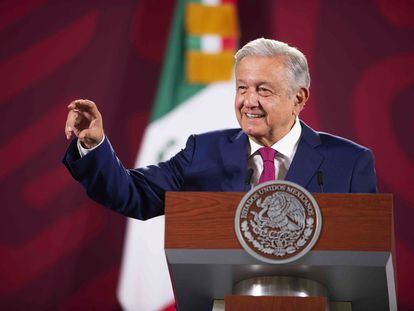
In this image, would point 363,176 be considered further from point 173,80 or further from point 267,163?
point 173,80

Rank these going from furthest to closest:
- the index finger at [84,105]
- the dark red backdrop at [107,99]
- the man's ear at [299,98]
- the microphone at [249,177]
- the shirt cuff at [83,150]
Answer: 1. the dark red backdrop at [107,99]
2. the man's ear at [299,98]
3. the microphone at [249,177]
4. the shirt cuff at [83,150]
5. the index finger at [84,105]

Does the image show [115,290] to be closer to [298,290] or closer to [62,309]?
[62,309]

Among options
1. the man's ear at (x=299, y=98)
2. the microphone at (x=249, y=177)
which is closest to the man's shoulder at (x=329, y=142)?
the man's ear at (x=299, y=98)

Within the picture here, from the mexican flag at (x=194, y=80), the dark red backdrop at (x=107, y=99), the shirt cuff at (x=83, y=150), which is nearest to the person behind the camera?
the shirt cuff at (x=83, y=150)

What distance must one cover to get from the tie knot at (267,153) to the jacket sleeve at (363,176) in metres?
0.23

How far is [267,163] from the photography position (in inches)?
100.0

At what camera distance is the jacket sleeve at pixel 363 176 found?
8.33 feet

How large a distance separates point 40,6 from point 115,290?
1.50m

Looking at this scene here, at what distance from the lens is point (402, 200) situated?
4309 mm

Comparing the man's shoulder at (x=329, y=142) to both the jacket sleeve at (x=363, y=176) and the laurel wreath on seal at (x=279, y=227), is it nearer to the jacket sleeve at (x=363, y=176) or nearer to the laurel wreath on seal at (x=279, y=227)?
the jacket sleeve at (x=363, y=176)

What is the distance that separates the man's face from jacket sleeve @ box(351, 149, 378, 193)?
0.25m

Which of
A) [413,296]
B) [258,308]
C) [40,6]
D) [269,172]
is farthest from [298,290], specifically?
[40,6]

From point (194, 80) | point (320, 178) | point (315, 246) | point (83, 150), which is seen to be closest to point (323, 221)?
point (315, 246)

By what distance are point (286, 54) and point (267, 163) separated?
1.14 feet
